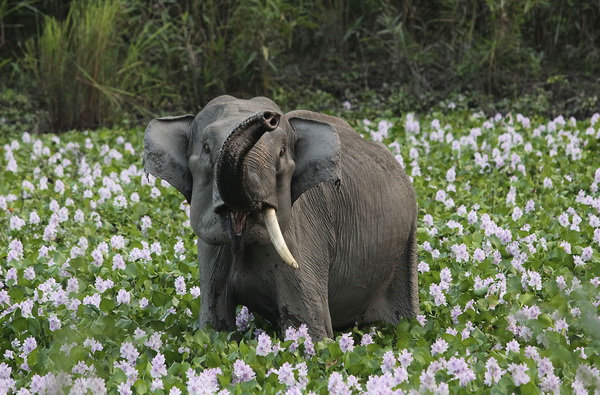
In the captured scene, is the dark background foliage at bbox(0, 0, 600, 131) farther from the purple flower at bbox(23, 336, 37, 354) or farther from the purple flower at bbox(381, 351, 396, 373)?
the purple flower at bbox(381, 351, 396, 373)

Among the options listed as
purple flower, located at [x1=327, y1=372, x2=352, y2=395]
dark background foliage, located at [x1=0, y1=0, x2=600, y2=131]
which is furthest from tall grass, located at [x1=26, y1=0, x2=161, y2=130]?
purple flower, located at [x1=327, y1=372, x2=352, y2=395]

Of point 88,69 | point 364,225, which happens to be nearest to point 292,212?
point 364,225

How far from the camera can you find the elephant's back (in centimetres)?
465

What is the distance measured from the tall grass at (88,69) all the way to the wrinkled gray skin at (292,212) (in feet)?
19.1

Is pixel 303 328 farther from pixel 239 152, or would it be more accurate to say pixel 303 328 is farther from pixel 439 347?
pixel 239 152

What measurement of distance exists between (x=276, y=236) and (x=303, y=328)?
0.60m

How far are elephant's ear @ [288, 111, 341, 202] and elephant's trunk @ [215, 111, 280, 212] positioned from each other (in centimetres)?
49

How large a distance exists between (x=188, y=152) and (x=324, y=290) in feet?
2.67

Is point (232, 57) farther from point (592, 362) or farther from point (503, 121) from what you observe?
point (592, 362)

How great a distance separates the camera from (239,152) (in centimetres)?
371

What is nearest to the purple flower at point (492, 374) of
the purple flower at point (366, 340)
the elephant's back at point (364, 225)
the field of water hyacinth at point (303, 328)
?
the field of water hyacinth at point (303, 328)

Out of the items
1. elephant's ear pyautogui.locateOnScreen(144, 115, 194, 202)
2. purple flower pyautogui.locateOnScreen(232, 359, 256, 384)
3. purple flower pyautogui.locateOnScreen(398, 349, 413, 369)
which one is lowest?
purple flower pyautogui.locateOnScreen(232, 359, 256, 384)

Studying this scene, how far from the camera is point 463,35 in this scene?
12.0 meters

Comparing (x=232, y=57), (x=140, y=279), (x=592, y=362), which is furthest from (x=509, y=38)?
(x=592, y=362)
